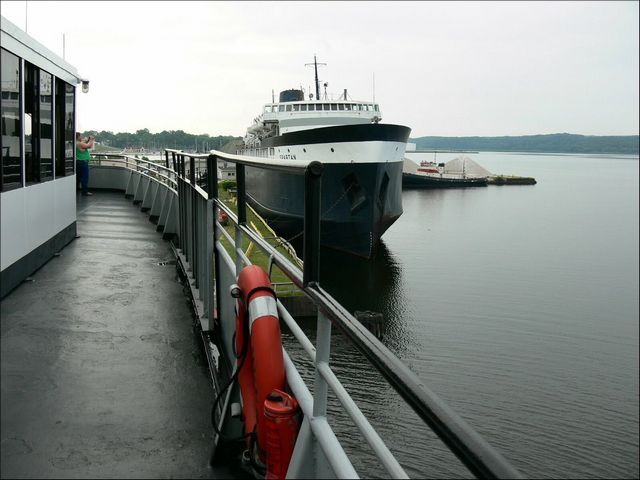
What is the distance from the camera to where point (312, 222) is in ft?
7.29

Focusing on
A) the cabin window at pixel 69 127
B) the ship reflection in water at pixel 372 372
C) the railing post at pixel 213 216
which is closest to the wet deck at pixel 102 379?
the railing post at pixel 213 216

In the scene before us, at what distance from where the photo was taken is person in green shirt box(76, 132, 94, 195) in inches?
544

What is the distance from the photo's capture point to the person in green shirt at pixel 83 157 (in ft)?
45.3

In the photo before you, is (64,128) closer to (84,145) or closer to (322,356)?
(84,145)

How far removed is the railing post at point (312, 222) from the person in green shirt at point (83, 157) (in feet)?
39.5

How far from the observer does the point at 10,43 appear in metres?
5.55

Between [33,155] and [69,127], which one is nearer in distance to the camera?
[33,155]

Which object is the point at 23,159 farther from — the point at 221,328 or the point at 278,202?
the point at 278,202

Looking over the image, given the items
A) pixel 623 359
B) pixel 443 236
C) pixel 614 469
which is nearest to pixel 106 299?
pixel 614 469

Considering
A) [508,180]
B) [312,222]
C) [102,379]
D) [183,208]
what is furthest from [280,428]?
[508,180]

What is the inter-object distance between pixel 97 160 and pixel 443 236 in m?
43.3

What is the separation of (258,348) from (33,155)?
518cm

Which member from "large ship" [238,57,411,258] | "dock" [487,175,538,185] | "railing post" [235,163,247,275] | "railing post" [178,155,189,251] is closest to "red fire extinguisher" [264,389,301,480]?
"railing post" [235,163,247,275]

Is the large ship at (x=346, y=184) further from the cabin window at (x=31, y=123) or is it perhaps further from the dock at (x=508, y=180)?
the dock at (x=508, y=180)
